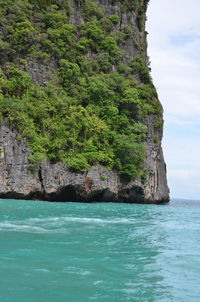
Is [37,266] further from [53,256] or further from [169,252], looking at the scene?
[169,252]

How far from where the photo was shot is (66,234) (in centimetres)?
1370

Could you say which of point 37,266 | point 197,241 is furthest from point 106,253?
point 197,241

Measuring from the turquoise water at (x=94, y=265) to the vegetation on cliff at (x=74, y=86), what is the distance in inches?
754

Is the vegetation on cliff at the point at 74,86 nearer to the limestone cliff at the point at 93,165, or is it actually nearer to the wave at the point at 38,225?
the limestone cliff at the point at 93,165

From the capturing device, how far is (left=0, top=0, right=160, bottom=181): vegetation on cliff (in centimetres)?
3538

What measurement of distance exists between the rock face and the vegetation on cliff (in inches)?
36.1

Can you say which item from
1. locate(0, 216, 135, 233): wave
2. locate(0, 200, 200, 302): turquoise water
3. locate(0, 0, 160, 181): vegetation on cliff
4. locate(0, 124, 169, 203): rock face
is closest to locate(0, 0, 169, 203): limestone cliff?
locate(0, 124, 169, 203): rock face

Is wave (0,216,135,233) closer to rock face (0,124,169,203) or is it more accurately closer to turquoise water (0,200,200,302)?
turquoise water (0,200,200,302)

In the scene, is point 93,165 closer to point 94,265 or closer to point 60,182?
point 60,182

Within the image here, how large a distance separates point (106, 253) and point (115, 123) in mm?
31413

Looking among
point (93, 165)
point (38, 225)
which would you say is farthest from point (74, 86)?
point (38, 225)

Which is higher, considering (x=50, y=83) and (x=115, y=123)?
(x=50, y=83)

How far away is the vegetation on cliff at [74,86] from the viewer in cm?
3538

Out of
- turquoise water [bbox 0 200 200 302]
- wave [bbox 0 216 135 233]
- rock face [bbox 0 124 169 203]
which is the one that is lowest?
turquoise water [bbox 0 200 200 302]
